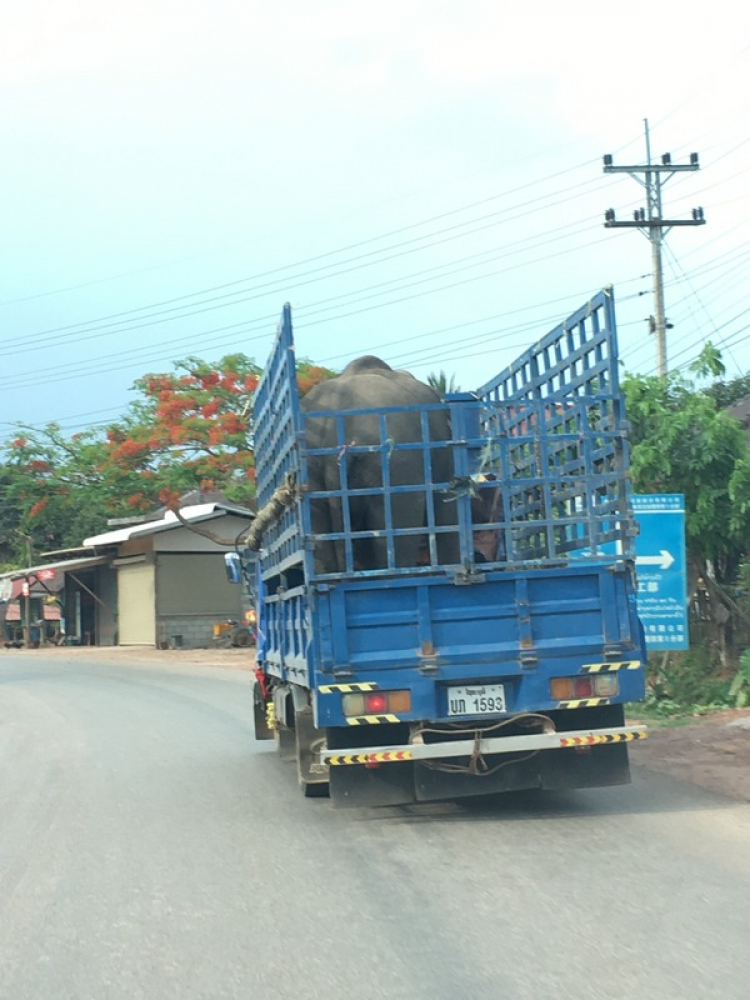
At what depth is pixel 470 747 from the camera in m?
7.58

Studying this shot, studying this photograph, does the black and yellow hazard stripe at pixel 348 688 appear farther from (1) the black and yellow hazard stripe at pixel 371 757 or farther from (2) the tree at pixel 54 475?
(2) the tree at pixel 54 475

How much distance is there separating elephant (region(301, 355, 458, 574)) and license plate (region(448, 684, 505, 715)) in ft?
4.45

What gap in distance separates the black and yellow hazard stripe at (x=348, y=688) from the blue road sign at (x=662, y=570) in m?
6.11

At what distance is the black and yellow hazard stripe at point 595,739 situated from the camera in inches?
301

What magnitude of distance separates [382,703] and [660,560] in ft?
20.5

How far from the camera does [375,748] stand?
302 inches

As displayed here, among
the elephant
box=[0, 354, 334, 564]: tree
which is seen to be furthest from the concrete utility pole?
the elephant

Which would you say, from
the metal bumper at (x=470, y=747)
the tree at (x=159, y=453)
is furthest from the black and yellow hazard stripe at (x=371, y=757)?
the tree at (x=159, y=453)

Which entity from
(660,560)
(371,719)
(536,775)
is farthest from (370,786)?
(660,560)

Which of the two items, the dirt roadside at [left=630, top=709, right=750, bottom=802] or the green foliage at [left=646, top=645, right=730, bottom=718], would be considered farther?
the green foliage at [left=646, top=645, right=730, bottom=718]

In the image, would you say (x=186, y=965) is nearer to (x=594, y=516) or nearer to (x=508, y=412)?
(x=594, y=516)

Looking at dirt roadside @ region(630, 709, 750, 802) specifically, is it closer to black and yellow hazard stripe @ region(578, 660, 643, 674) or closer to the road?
the road

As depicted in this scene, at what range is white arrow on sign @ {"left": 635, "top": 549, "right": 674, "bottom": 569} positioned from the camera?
13.1 meters

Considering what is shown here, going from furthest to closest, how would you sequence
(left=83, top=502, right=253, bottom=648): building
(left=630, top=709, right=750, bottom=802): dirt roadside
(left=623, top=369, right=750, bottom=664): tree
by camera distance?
(left=83, top=502, right=253, bottom=648): building → (left=623, top=369, right=750, bottom=664): tree → (left=630, top=709, right=750, bottom=802): dirt roadside
